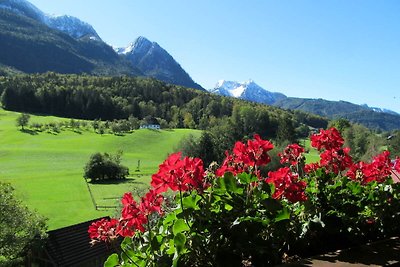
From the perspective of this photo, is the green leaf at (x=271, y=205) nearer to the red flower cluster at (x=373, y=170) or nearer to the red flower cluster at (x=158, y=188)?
the red flower cluster at (x=158, y=188)

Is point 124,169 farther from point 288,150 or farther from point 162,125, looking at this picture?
point 288,150

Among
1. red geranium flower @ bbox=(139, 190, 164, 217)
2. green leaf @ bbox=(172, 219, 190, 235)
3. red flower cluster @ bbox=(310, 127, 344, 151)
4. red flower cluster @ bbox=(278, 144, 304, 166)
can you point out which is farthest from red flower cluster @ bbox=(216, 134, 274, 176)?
red flower cluster @ bbox=(310, 127, 344, 151)

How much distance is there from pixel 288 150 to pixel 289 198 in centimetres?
120

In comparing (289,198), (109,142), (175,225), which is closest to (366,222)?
(289,198)

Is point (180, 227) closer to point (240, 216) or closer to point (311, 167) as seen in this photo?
point (240, 216)

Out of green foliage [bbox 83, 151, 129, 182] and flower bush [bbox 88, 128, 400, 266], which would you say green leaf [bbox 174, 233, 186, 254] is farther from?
green foliage [bbox 83, 151, 129, 182]

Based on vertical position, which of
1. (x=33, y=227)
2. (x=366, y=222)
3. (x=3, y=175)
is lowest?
(x=3, y=175)

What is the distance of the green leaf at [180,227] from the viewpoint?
2105mm

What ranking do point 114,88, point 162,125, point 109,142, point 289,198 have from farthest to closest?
point 114,88, point 162,125, point 109,142, point 289,198

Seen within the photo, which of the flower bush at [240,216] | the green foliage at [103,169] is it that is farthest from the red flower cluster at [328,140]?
the green foliage at [103,169]

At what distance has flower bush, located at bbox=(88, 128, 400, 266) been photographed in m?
2.20

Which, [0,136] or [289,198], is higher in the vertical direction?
[289,198]

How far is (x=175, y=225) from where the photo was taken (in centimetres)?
212

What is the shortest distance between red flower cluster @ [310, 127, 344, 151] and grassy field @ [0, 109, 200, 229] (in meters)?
43.3
